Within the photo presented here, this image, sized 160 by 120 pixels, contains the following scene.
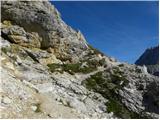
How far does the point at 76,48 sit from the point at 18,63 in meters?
12.7

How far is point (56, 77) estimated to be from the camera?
37.2m

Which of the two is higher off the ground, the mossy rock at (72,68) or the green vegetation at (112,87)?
the mossy rock at (72,68)

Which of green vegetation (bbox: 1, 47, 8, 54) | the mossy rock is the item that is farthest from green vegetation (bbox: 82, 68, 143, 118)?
green vegetation (bbox: 1, 47, 8, 54)

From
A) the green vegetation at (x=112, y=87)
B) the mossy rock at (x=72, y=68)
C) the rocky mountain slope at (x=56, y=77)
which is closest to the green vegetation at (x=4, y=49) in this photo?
the rocky mountain slope at (x=56, y=77)

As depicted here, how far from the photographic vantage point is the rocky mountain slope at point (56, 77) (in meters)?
27.6

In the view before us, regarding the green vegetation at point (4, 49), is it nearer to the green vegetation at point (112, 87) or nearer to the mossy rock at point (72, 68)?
the mossy rock at point (72, 68)

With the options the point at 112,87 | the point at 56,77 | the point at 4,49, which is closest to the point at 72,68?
the point at 112,87

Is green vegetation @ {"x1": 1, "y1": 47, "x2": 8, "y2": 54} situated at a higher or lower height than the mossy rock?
higher

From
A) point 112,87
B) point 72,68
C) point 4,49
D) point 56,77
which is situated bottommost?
point 112,87

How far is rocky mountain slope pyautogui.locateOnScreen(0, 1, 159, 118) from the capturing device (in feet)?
90.5

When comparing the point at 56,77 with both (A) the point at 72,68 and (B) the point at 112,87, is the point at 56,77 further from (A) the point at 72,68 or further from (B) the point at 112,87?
(A) the point at 72,68

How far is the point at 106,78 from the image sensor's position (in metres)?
41.8

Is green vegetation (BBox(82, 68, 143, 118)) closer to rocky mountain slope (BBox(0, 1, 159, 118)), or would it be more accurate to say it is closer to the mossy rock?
rocky mountain slope (BBox(0, 1, 159, 118))

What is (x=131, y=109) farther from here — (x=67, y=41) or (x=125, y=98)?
(x=67, y=41)
